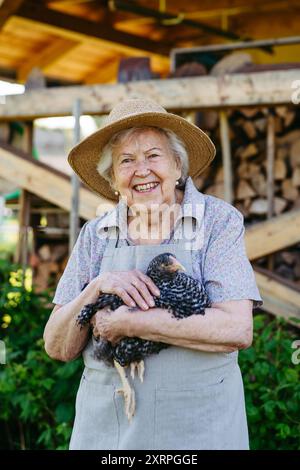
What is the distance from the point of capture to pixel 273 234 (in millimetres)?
4293

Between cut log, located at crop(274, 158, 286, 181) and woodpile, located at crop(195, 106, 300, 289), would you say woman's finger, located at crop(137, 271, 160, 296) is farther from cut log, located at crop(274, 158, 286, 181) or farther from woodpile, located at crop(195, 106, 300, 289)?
cut log, located at crop(274, 158, 286, 181)

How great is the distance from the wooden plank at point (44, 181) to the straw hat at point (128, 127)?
78.5 inches

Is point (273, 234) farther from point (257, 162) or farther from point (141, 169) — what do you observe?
point (141, 169)

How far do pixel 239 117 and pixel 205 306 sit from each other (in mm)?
3441

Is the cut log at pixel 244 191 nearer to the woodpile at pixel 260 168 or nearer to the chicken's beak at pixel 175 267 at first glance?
the woodpile at pixel 260 168

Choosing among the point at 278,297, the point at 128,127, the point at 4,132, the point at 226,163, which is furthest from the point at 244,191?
the point at 128,127

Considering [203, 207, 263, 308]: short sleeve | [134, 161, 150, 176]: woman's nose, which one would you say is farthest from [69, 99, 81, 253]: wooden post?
[203, 207, 263, 308]: short sleeve

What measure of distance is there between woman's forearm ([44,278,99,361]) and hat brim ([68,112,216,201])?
20.1 inches

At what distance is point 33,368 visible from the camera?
3.75m

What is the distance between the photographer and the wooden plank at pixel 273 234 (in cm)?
423

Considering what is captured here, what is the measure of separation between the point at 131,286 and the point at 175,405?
37 centimetres

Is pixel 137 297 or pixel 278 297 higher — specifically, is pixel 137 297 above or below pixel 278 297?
below

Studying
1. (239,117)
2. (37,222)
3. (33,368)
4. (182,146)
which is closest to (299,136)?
(239,117)

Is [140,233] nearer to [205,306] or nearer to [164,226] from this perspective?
[164,226]
